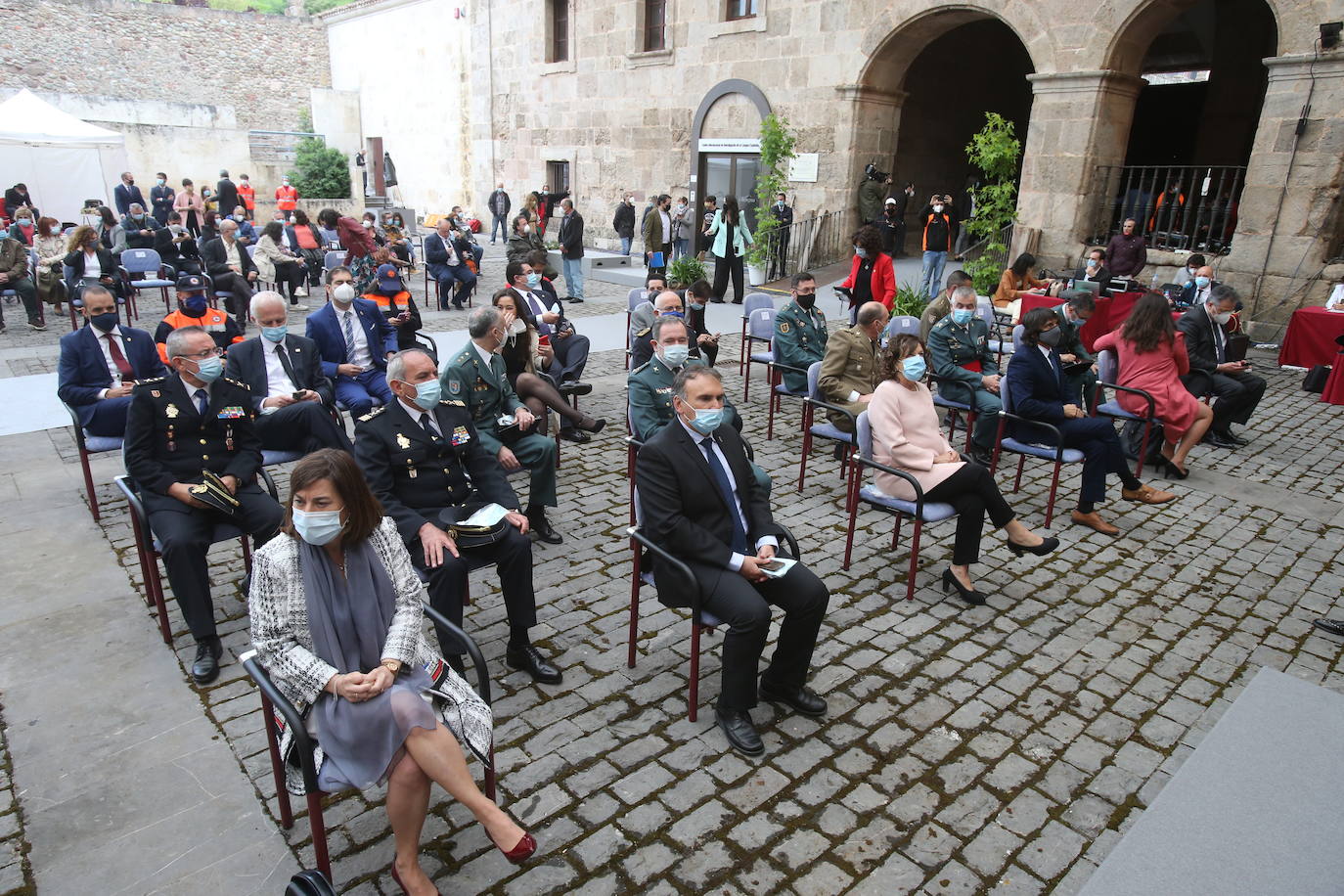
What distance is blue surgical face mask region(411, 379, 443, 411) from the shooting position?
4086 millimetres


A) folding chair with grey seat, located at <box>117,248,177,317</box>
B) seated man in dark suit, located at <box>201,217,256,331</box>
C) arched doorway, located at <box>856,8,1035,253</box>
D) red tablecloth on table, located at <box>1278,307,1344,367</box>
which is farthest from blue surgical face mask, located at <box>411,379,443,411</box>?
arched doorway, located at <box>856,8,1035,253</box>

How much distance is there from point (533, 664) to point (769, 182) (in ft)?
44.3

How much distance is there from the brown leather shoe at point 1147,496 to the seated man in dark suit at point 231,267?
9659 millimetres

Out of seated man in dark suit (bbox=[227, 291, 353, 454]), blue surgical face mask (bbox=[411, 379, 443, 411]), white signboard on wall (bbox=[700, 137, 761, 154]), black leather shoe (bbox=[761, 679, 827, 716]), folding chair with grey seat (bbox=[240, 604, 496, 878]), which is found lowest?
black leather shoe (bbox=[761, 679, 827, 716])

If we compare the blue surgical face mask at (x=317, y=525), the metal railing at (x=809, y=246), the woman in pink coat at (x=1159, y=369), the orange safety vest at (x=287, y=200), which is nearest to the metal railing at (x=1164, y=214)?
the metal railing at (x=809, y=246)

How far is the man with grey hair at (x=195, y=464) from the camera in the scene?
12.9 ft

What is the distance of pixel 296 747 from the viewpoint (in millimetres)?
2607

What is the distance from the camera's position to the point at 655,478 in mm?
3643

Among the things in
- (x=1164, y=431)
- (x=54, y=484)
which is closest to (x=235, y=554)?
(x=54, y=484)

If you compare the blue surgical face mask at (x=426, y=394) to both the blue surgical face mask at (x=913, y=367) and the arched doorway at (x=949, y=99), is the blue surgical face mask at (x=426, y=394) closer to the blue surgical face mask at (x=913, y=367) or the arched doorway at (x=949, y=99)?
the blue surgical face mask at (x=913, y=367)

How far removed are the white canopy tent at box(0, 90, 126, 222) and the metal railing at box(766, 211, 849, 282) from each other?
45.2ft

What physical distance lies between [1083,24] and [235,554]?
13431mm

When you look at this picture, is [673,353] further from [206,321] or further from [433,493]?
[206,321]

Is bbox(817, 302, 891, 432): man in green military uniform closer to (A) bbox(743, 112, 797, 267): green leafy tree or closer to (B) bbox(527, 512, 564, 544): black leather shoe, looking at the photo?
(B) bbox(527, 512, 564, 544): black leather shoe
